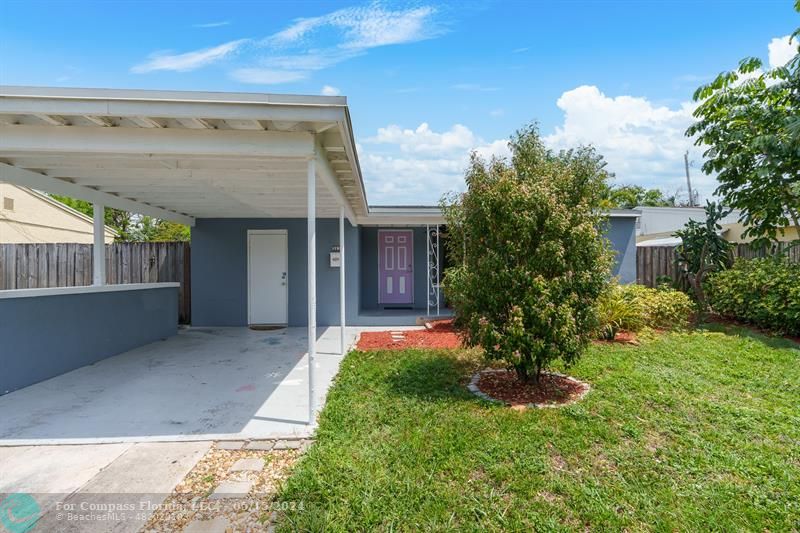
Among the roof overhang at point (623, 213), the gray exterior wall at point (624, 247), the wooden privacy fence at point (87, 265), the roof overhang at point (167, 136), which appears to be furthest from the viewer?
the gray exterior wall at point (624, 247)

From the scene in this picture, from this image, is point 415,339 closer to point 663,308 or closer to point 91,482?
point 663,308

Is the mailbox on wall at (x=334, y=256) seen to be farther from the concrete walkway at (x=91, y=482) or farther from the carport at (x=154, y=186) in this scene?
the concrete walkway at (x=91, y=482)

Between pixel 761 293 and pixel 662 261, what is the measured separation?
2348 mm

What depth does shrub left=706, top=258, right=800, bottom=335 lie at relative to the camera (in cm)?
667

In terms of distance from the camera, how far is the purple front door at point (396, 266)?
408 inches

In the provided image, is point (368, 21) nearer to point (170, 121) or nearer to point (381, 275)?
point (170, 121)

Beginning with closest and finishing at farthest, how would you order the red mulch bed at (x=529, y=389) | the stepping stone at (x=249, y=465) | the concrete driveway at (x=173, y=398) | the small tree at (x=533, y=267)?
the stepping stone at (x=249, y=465) < the concrete driveway at (x=173, y=398) < the small tree at (x=533, y=267) < the red mulch bed at (x=529, y=389)

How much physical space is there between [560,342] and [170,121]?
395 centimetres

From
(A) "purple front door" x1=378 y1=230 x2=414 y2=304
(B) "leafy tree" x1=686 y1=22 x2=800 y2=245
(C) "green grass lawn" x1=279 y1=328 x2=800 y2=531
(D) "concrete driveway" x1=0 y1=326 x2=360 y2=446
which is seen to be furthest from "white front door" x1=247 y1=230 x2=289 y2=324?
(B) "leafy tree" x1=686 y1=22 x2=800 y2=245

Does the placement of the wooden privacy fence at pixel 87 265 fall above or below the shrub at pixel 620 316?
above

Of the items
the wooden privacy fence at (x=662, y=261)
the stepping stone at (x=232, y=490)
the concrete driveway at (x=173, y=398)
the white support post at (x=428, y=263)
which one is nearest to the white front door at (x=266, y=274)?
the concrete driveway at (x=173, y=398)

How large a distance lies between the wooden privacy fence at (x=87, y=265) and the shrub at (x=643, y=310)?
28.1 feet

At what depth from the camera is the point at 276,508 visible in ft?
8.07

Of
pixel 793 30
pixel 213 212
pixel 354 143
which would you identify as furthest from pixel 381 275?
pixel 793 30
